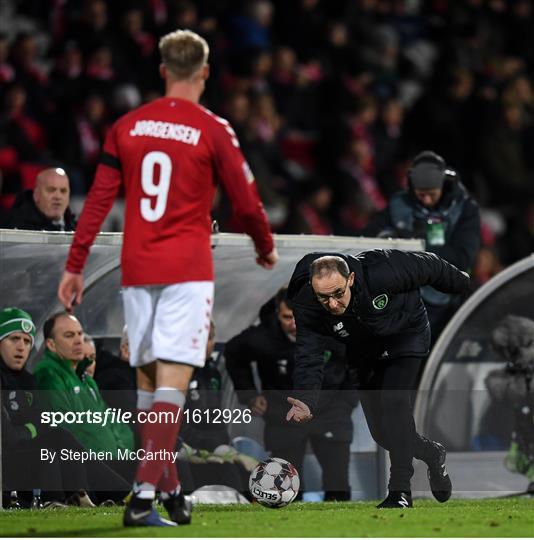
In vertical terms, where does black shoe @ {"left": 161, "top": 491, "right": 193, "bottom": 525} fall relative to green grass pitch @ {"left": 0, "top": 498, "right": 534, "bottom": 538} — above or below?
above

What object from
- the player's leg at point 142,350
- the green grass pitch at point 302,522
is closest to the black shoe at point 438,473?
the green grass pitch at point 302,522

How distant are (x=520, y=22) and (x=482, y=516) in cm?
1251

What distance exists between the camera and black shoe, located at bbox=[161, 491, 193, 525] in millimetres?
6844

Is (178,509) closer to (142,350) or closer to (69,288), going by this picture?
(142,350)

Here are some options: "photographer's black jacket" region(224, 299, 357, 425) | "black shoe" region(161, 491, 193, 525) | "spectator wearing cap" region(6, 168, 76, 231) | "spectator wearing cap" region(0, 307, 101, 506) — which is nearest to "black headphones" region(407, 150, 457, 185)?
"photographer's black jacket" region(224, 299, 357, 425)

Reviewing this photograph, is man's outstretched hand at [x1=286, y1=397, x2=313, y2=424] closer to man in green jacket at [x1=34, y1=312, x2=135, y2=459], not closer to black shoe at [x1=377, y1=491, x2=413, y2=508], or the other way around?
black shoe at [x1=377, y1=491, x2=413, y2=508]

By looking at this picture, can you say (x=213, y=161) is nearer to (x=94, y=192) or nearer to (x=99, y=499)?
(x=94, y=192)

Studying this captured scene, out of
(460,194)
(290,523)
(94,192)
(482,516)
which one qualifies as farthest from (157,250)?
(460,194)

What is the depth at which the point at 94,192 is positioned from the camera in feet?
22.0

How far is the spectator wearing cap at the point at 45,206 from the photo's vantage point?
31.0 ft

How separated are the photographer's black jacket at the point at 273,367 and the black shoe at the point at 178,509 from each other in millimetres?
2920

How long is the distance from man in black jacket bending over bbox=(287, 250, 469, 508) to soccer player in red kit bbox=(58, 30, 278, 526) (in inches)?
56.2

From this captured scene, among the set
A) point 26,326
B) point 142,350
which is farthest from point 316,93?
point 142,350

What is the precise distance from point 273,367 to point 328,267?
2.28 meters
